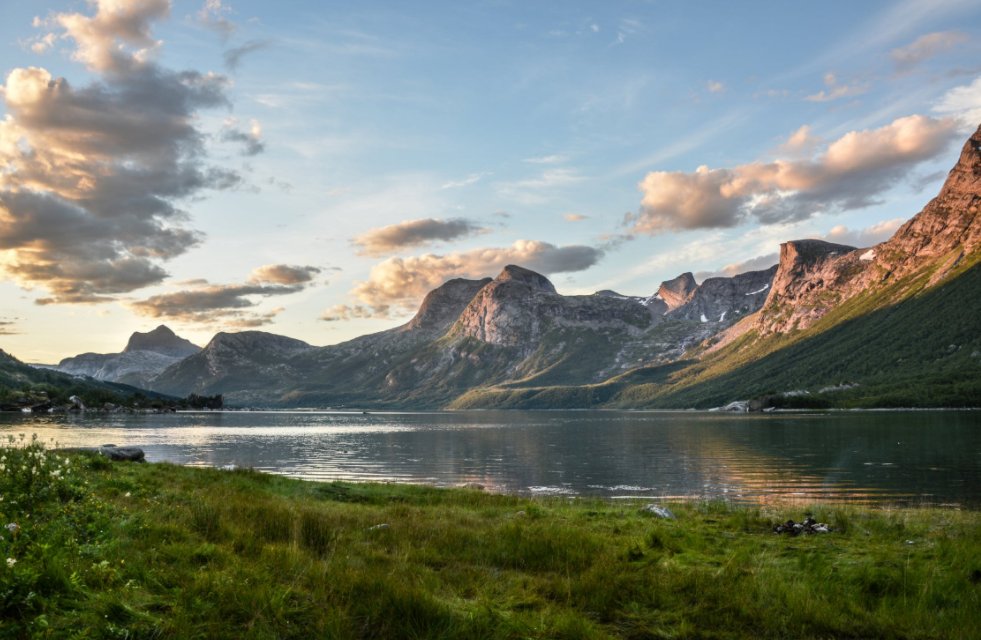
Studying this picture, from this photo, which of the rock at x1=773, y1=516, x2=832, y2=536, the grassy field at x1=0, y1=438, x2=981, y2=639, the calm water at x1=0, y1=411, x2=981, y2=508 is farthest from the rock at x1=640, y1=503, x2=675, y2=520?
the calm water at x1=0, y1=411, x2=981, y2=508

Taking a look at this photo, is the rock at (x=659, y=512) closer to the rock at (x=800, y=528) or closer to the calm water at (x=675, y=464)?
the rock at (x=800, y=528)

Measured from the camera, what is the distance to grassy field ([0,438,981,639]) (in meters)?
9.22

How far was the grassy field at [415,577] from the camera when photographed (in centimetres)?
922

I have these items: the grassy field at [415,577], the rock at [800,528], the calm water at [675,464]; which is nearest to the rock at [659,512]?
the rock at [800,528]

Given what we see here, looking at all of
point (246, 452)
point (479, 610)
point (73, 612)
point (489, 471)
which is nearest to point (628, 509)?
point (479, 610)

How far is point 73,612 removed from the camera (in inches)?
331

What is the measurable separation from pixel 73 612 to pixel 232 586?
2.29m

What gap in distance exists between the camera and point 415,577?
12.4 meters

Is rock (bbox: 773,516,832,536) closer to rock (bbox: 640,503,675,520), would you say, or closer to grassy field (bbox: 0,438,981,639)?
grassy field (bbox: 0,438,981,639)

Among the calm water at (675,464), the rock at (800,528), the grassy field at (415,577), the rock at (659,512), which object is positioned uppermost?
the grassy field at (415,577)

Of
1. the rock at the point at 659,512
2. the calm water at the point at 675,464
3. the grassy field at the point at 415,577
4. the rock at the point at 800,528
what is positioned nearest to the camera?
the grassy field at the point at 415,577

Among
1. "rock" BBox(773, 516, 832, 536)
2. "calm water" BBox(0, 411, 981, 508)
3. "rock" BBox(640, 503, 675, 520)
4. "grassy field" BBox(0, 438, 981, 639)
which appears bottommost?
"calm water" BBox(0, 411, 981, 508)

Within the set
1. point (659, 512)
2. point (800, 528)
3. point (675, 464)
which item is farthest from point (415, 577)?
point (675, 464)

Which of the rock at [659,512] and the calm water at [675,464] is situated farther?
the calm water at [675,464]
